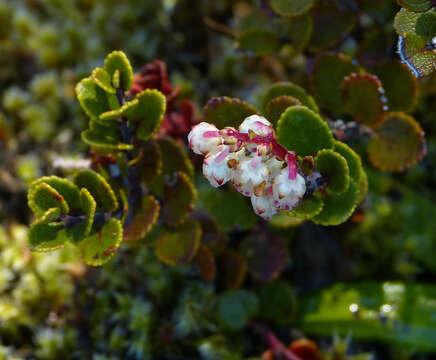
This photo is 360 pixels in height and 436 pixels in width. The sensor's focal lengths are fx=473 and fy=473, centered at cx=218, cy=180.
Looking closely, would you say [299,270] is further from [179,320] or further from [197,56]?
[197,56]

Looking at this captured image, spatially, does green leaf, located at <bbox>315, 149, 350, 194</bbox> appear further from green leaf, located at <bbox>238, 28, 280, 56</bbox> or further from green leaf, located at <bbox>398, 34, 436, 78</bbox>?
green leaf, located at <bbox>238, 28, 280, 56</bbox>

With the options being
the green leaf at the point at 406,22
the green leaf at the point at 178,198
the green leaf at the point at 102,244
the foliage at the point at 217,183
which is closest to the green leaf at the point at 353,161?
the foliage at the point at 217,183

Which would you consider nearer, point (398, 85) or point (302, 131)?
point (302, 131)

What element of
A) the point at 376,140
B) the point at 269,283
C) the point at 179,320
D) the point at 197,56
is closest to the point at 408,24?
the point at 376,140

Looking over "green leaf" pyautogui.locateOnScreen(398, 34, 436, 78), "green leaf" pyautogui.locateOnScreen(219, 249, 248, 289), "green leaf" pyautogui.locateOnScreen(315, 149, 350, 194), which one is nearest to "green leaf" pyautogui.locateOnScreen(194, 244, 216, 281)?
"green leaf" pyautogui.locateOnScreen(219, 249, 248, 289)

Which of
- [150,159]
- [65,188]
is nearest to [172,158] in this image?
[150,159]

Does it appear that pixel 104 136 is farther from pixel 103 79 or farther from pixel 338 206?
pixel 338 206
